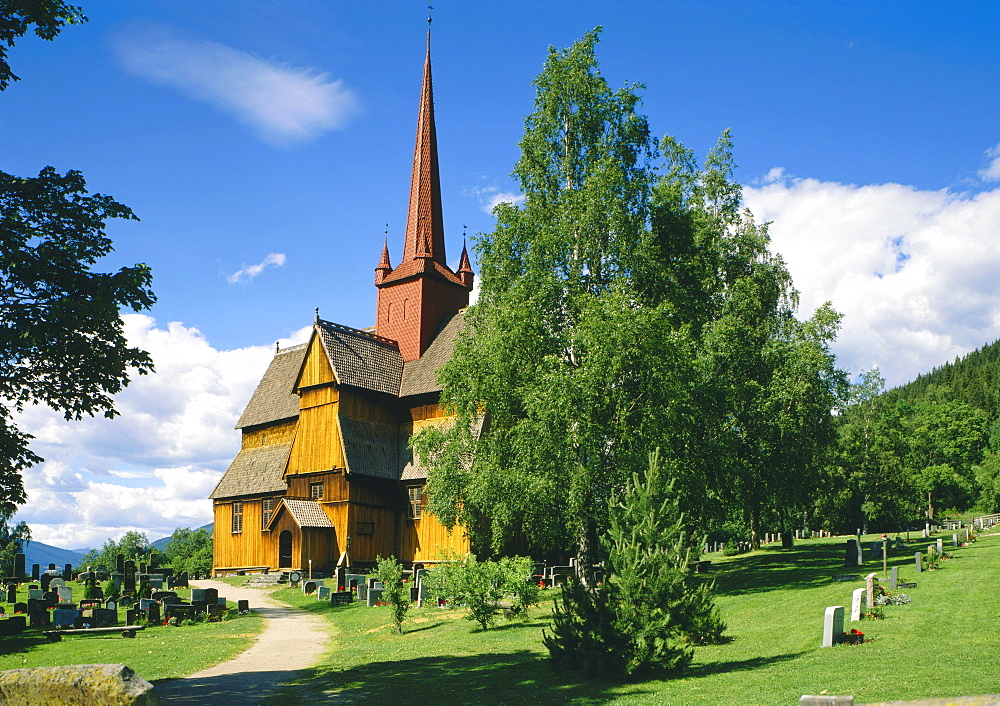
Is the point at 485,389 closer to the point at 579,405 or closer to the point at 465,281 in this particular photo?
the point at 579,405

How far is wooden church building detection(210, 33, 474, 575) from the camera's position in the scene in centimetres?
4109

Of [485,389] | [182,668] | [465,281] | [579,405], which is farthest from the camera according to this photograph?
[465,281]

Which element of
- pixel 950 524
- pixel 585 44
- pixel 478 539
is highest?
pixel 585 44

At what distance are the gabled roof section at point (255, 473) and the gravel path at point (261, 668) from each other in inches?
722

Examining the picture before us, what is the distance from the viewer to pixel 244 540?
152 feet

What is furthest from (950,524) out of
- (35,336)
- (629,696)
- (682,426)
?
(35,336)

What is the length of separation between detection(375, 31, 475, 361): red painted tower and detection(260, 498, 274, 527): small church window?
37.2 feet

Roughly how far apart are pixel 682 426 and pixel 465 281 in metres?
26.2

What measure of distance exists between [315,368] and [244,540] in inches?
457

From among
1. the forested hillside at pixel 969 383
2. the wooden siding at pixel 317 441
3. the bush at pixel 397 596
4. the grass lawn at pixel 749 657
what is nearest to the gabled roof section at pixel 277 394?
the wooden siding at pixel 317 441

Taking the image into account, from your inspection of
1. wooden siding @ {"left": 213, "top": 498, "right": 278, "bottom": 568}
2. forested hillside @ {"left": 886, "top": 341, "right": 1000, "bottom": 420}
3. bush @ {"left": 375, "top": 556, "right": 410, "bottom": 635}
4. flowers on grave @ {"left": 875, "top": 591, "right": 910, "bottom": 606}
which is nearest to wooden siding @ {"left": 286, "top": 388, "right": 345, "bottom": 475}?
wooden siding @ {"left": 213, "top": 498, "right": 278, "bottom": 568}

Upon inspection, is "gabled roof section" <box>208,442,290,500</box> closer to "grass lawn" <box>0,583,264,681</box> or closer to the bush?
"grass lawn" <box>0,583,264,681</box>

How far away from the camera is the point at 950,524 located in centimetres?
7531

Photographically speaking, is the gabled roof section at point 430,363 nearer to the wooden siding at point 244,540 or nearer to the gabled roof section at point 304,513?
the gabled roof section at point 304,513
